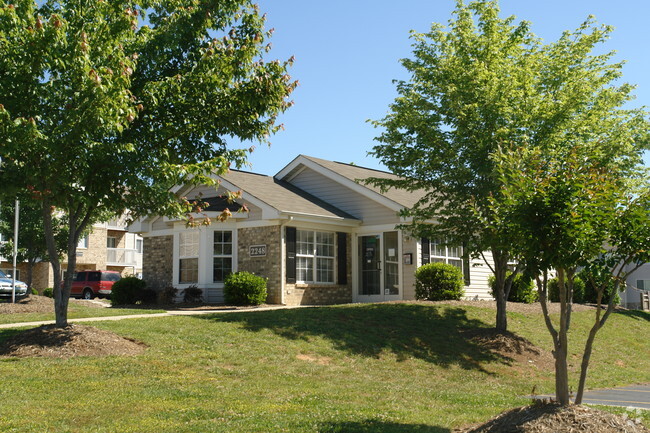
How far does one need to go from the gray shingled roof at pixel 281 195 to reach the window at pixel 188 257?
2.40 m

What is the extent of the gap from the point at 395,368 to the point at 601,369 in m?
5.67

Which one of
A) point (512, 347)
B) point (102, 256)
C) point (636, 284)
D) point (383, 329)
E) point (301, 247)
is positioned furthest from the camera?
point (102, 256)

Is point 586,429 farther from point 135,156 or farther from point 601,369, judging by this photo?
point 601,369

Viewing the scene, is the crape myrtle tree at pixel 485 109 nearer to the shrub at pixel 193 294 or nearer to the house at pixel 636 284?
the shrub at pixel 193 294

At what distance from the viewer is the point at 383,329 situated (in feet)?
51.3

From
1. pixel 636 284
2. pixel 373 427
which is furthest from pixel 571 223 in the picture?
pixel 636 284

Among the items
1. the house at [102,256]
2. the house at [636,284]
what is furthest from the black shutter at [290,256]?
the house at [102,256]

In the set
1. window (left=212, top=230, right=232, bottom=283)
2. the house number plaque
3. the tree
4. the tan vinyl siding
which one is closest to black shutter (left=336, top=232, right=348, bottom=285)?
the tan vinyl siding

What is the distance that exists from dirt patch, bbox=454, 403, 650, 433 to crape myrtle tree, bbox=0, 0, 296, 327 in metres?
7.15

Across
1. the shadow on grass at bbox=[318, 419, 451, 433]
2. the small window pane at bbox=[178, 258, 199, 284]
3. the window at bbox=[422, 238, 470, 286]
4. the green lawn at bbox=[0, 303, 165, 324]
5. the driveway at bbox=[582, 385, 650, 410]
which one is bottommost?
the driveway at bbox=[582, 385, 650, 410]

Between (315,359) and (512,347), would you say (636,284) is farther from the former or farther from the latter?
(315,359)

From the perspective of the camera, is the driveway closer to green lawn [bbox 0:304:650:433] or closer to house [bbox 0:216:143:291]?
green lawn [bbox 0:304:650:433]

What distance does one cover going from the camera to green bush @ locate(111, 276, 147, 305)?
2288 centimetres

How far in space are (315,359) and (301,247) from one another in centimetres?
969
